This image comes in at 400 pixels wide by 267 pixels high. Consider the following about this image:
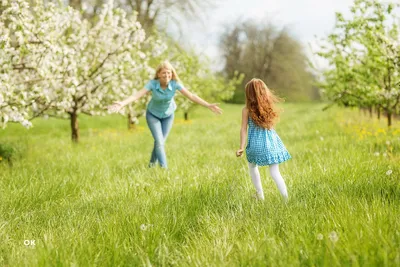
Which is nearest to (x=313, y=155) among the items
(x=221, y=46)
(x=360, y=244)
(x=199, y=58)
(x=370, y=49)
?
(x=370, y=49)

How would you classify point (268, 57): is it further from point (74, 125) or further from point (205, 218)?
point (205, 218)

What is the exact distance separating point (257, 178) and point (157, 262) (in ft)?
4.93

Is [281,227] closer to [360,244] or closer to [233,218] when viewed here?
[233,218]

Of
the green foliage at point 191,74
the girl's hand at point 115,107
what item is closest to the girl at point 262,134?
the girl's hand at point 115,107

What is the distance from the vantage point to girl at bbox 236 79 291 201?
12.1 feet

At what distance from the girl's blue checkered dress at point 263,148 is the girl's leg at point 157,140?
2.38 metres

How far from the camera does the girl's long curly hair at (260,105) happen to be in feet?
12.3

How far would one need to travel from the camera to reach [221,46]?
55188 millimetres

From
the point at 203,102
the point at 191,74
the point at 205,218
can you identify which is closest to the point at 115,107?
the point at 203,102

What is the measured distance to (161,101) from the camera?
20.1 ft

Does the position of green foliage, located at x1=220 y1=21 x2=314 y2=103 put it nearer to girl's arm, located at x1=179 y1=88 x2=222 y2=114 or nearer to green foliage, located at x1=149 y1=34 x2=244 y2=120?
green foliage, located at x1=149 y1=34 x2=244 y2=120

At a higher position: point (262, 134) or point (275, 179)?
point (262, 134)

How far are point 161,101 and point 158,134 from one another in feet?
Result: 1.72

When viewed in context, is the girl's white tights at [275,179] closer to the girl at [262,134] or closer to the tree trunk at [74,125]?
the girl at [262,134]
